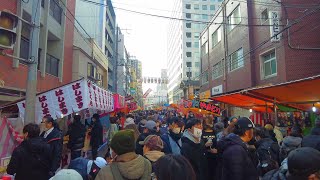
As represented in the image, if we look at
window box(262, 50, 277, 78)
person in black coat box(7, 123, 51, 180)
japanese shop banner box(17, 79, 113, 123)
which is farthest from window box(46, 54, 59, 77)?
window box(262, 50, 277, 78)

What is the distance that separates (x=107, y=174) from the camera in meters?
2.73

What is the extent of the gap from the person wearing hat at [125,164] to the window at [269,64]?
1663 cm

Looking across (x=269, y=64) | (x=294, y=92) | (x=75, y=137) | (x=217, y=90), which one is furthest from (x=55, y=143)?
(x=217, y=90)

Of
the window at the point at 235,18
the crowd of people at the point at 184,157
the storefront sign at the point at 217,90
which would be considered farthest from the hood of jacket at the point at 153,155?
the storefront sign at the point at 217,90

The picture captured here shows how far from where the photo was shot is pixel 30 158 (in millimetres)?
4586

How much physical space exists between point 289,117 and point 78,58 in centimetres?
1371

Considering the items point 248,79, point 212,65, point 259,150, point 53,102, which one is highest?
point 212,65

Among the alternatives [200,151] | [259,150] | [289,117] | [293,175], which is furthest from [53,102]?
[289,117]

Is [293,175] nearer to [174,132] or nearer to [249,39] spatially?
[174,132]

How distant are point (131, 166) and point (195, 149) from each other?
2.65 meters

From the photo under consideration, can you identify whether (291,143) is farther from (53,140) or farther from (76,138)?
(76,138)

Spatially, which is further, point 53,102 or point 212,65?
point 212,65

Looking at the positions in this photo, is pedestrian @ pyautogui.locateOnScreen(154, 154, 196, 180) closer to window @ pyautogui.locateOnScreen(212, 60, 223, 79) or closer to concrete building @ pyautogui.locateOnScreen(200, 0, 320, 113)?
concrete building @ pyautogui.locateOnScreen(200, 0, 320, 113)

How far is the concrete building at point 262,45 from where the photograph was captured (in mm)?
16078
